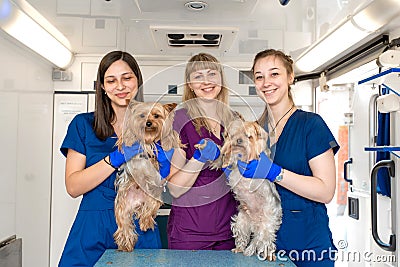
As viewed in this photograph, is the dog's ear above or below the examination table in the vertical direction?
above

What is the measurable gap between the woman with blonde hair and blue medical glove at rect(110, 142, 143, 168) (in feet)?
0.50

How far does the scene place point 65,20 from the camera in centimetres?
203

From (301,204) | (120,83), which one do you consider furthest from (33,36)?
(301,204)

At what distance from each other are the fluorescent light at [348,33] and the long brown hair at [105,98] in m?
1.01

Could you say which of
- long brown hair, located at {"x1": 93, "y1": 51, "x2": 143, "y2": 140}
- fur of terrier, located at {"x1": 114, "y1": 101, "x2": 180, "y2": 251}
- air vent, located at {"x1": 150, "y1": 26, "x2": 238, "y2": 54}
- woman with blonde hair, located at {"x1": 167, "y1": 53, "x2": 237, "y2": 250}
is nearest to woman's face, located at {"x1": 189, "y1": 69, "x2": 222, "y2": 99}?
woman with blonde hair, located at {"x1": 167, "y1": 53, "x2": 237, "y2": 250}

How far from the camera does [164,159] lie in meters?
1.51

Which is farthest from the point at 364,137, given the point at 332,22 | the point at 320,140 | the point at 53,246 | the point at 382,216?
the point at 53,246

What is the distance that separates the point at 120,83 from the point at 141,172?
0.36 metres

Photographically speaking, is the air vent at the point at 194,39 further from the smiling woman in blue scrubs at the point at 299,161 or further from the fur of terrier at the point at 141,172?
the fur of terrier at the point at 141,172

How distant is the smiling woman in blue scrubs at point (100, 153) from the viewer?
1.60 m

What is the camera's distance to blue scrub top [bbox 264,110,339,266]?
1578 mm

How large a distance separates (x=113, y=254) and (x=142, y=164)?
13.2 inches

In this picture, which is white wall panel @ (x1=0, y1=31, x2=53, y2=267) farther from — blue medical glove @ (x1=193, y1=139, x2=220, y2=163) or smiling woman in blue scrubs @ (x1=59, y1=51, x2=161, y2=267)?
blue medical glove @ (x1=193, y1=139, x2=220, y2=163)

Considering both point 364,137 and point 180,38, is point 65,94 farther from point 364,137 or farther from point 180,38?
point 364,137
